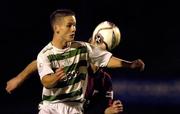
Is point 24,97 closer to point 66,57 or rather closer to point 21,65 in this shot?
point 21,65

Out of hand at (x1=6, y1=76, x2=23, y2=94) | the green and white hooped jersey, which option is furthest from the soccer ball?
hand at (x1=6, y1=76, x2=23, y2=94)

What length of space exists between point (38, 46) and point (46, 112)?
341 centimetres

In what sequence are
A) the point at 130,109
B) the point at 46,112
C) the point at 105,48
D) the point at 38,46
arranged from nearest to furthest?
the point at 46,112 < the point at 105,48 < the point at 130,109 < the point at 38,46

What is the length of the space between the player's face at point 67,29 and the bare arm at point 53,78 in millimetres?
315

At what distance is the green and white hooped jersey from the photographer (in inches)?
139

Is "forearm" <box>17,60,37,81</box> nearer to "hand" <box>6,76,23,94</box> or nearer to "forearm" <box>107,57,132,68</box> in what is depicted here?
"hand" <box>6,76,23,94</box>

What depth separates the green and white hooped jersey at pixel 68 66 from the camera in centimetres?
354

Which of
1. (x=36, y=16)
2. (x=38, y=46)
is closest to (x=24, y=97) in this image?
(x=38, y=46)

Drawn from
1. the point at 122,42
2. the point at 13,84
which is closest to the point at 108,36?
the point at 13,84

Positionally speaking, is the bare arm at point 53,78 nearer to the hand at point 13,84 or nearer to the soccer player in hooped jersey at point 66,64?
the soccer player in hooped jersey at point 66,64

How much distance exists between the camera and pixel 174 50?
23.2ft

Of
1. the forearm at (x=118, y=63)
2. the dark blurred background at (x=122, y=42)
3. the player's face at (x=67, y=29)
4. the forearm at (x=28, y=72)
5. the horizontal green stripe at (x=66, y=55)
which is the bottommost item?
the dark blurred background at (x=122, y=42)

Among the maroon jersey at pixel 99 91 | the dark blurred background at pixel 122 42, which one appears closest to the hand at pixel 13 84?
the maroon jersey at pixel 99 91

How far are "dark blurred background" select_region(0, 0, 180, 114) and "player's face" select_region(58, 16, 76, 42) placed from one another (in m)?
2.59
